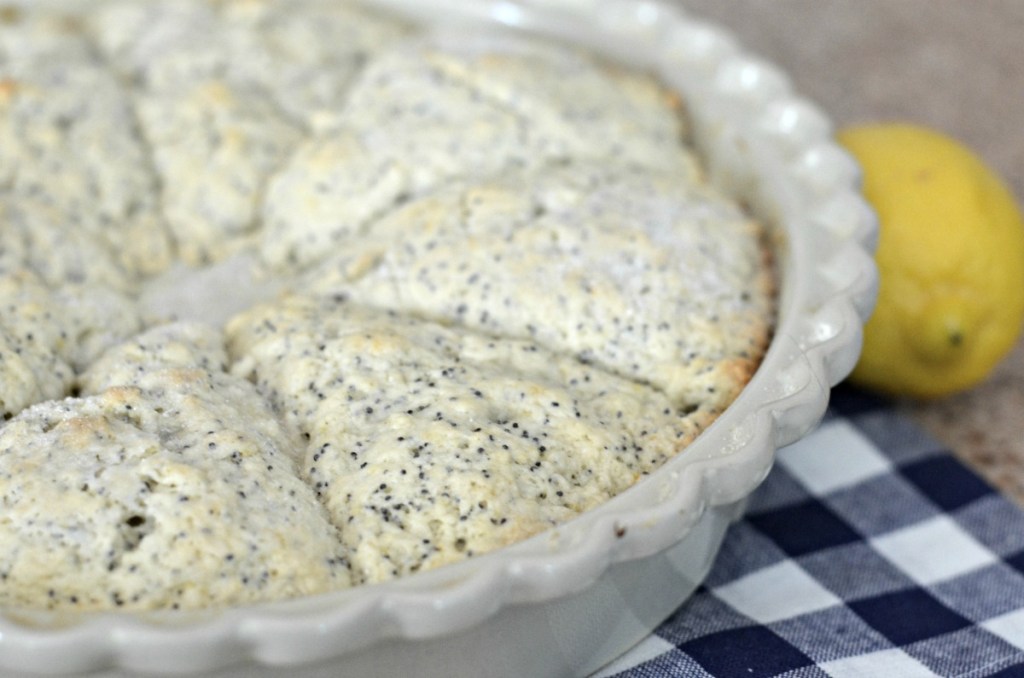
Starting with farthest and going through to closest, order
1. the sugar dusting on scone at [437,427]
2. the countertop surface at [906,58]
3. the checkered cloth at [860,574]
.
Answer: the countertop surface at [906,58]
the checkered cloth at [860,574]
the sugar dusting on scone at [437,427]

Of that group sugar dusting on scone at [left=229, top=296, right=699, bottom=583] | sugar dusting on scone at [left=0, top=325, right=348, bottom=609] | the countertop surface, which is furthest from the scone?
the countertop surface

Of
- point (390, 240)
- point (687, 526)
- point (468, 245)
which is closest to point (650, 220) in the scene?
point (468, 245)

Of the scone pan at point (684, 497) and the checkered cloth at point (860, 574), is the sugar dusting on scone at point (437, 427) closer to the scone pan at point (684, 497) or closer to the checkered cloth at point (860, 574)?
the scone pan at point (684, 497)

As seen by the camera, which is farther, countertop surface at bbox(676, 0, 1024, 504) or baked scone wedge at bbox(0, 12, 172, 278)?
countertop surface at bbox(676, 0, 1024, 504)

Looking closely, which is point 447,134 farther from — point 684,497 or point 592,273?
point 684,497

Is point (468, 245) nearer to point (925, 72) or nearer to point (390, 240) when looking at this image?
point (390, 240)

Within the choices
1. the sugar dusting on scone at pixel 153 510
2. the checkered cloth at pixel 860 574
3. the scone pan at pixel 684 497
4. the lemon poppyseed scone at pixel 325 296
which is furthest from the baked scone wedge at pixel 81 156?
the checkered cloth at pixel 860 574

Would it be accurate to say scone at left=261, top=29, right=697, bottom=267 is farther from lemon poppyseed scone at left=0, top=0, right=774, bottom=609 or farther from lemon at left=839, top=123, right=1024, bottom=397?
lemon at left=839, top=123, right=1024, bottom=397
